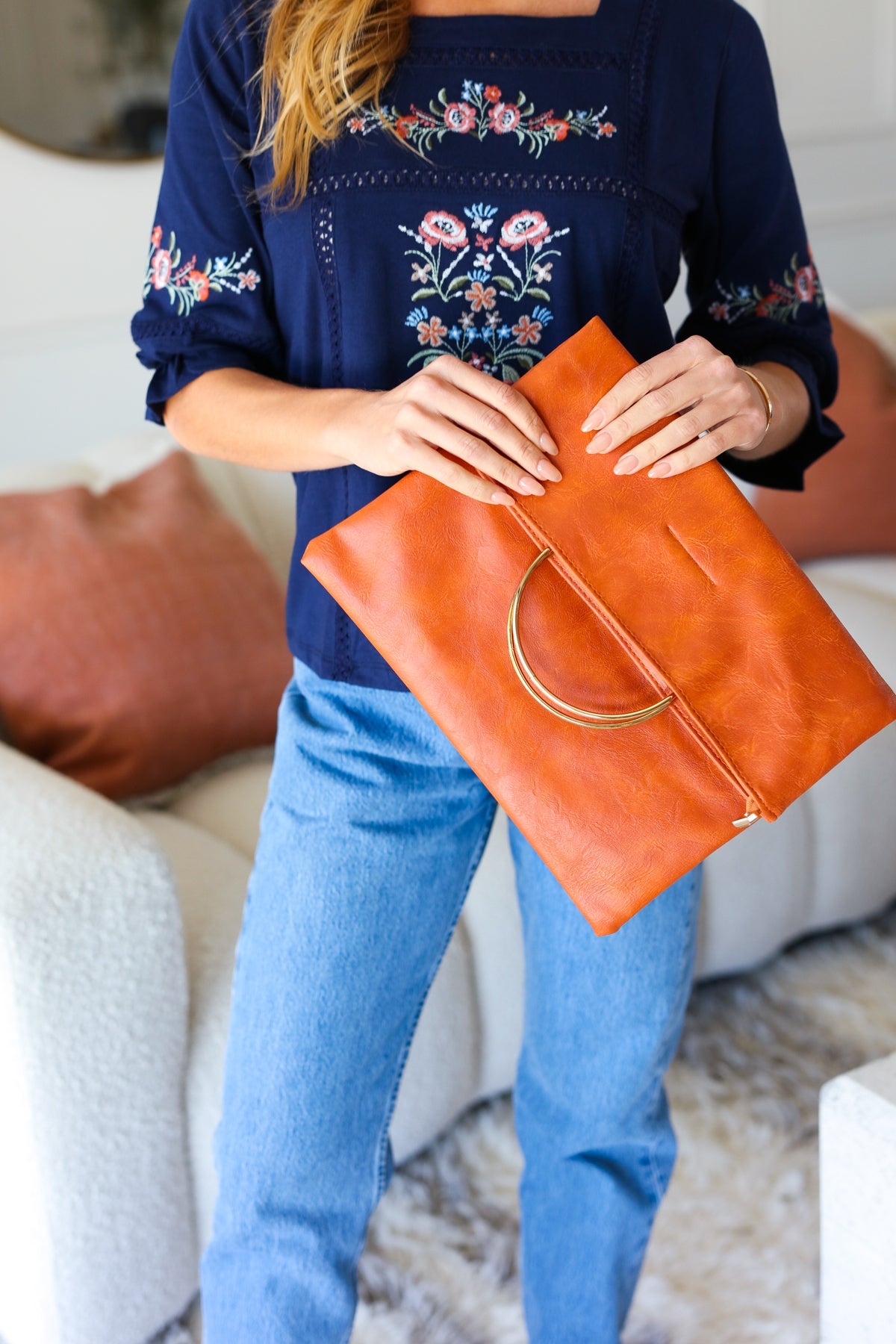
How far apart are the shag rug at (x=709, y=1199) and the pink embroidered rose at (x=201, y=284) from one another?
962mm

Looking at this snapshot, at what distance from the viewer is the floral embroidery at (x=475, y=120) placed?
74 centimetres

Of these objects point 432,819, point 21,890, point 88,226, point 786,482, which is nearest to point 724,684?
point 432,819

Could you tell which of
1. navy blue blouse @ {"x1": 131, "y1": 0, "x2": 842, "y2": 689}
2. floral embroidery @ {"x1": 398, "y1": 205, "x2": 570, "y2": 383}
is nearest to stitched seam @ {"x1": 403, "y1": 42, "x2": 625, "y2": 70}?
navy blue blouse @ {"x1": 131, "y1": 0, "x2": 842, "y2": 689}

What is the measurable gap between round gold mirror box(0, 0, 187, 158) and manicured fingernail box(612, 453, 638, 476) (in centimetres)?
144

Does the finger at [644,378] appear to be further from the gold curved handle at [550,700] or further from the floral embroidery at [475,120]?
the floral embroidery at [475,120]

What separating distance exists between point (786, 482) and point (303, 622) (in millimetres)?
420

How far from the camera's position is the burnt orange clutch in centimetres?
→ 66

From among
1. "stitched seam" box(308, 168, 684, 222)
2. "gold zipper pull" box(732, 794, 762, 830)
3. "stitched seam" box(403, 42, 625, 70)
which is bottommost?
"gold zipper pull" box(732, 794, 762, 830)

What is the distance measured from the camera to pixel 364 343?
2.47 ft

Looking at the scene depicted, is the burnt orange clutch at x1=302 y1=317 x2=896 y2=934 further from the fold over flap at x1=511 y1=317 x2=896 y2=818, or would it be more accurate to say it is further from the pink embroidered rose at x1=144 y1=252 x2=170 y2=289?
the pink embroidered rose at x1=144 y1=252 x2=170 y2=289

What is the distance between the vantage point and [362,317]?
0.75 metres

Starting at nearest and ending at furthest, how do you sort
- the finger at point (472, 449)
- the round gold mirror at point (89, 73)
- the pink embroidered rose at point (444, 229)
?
the finger at point (472, 449)
the pink embroidered rose at point (444, 229)
the round gold mirror at point (89, 73)

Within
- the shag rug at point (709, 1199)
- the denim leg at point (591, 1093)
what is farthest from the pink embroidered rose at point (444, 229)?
the shag rug at point (709, 1199)

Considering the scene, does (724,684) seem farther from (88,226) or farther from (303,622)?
(88,226)
